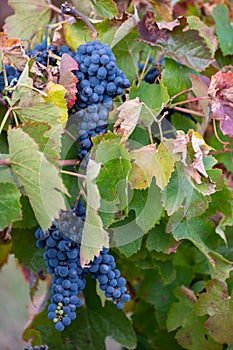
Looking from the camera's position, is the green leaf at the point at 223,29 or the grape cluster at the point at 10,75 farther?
the green leaf at the point at 223,29

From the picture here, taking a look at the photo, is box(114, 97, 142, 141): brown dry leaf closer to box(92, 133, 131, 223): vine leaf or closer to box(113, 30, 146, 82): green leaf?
box(92, 133, 131, 223): vine leaf

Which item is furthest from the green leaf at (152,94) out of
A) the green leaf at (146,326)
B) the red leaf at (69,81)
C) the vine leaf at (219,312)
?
the green leaf at (146,326)

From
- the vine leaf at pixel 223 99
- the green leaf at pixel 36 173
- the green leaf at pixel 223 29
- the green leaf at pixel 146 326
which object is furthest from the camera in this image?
the green leaf at pixel 146 326

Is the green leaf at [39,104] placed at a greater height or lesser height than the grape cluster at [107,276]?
greater

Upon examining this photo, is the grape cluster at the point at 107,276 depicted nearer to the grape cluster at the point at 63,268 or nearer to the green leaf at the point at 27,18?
the grape cluster at the point at 63,268

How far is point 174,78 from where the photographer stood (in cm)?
93

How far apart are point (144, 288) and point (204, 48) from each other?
1.82ft

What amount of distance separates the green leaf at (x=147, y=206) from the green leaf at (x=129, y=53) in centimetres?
24

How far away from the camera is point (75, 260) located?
30.2 inches

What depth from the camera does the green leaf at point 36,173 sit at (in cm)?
64

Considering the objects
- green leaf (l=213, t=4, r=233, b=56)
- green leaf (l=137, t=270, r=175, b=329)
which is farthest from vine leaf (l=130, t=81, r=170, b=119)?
green leaf (l=137, t=270, r=175, b=329)

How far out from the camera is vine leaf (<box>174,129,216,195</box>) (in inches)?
30.3

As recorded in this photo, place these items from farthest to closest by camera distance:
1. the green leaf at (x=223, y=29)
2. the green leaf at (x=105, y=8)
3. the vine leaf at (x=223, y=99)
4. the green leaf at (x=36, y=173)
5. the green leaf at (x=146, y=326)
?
the green leaf at (x=146, y=326) → the green leaf at (x=223, y=29) → the green leaf at (x=105, y=8) → the vine leaf at (x=223, y=99) → the green leaf at (x=36, y=173)

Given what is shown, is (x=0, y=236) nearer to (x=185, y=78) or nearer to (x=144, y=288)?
(x=144, y=288)
